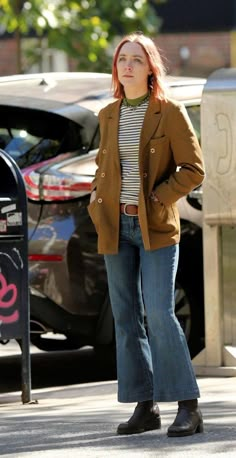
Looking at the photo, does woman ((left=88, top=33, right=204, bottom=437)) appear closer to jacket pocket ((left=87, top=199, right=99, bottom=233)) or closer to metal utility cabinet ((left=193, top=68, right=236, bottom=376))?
jacket pocket ((left=87, top=199, right=99, bottom=233))

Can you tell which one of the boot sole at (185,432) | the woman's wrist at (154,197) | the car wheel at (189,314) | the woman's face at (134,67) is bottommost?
the car wheel at (189,314)

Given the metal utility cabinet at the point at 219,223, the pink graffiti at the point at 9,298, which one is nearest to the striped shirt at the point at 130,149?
the pink graffiti at the point at 9,298

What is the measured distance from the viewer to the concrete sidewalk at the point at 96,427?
19.3 feet

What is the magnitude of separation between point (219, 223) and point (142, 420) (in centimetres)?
231

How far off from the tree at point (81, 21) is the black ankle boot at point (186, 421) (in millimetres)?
10671

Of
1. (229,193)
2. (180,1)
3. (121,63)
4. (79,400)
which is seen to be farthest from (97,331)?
(180,1)

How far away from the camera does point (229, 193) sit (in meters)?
8.28

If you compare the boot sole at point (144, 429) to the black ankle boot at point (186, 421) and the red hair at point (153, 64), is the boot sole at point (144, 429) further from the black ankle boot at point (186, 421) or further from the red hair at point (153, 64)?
the red hair at point (153, 64)

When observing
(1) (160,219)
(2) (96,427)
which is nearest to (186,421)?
(2) (96,427)

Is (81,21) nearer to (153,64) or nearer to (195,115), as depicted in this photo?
(195,115)

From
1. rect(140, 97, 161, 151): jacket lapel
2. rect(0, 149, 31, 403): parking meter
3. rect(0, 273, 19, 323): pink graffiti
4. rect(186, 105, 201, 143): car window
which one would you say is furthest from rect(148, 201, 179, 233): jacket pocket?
rect(186, 105, 201, 143): car window

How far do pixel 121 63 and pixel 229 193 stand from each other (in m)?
2.27

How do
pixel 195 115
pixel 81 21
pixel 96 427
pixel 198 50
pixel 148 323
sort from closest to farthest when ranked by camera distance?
pixel 148 323 → pixel 96 427 → pixel 195 115 → pixel 81 21 → pixel 198 50

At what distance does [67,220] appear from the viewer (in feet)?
26.6
